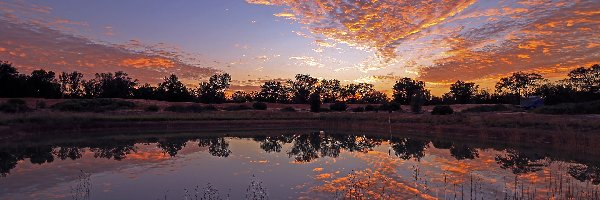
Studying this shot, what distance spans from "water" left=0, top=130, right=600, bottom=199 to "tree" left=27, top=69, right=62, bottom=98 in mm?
77258

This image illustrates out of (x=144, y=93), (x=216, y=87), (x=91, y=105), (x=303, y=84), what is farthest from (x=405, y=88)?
(x=91, y=105)

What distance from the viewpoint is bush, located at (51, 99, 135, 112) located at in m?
67.6

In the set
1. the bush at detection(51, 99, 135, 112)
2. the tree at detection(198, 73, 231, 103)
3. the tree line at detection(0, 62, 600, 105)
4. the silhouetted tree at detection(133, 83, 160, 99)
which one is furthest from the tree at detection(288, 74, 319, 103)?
the bush at detection(51, 99, 135, 112)

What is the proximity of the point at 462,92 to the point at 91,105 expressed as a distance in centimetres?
11325

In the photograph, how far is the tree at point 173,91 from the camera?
12037cm

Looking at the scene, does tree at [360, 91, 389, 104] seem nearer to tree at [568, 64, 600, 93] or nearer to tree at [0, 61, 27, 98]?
tree at [568, 64, 600, 93]

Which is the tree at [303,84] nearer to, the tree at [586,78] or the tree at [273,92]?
the tree at [273,92]

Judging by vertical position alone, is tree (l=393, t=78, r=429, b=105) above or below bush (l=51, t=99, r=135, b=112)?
above

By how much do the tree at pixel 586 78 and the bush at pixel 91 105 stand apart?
110211 mm

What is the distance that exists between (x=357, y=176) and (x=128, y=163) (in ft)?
48.3

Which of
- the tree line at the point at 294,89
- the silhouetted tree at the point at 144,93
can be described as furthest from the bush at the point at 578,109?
the silhouetted tree at the point at 144,93

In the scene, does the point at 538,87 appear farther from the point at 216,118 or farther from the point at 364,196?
the point at 364,196

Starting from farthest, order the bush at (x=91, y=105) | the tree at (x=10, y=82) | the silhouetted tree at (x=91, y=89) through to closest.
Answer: the silhouetted tree at (x=91, y=89) < the tree at (x=10, y=82) < the bush at (x=91, y=105)

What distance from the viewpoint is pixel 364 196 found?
14.5 metres
